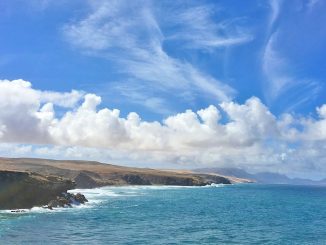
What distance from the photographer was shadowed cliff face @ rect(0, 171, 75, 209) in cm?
10112

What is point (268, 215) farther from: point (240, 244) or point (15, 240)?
point (15, 240)

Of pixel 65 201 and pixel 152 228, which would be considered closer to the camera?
pixel 152 228

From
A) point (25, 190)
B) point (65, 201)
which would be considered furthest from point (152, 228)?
point (65, 201)

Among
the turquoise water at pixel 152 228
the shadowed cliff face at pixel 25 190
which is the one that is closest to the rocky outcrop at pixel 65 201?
the shadowed cliff face at pixel 25 190

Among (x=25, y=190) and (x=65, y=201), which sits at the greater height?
(x=25, y=190)

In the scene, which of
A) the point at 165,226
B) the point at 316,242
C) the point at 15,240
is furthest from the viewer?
the point at 165,226

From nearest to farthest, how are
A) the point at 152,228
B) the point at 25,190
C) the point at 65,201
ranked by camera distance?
1. the point at 152,228
2. the point at 25,190
3. the point at 65,201

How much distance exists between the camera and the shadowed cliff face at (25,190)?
101 meters

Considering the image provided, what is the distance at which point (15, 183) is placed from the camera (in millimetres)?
102625

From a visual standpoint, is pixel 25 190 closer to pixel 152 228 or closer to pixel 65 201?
pixel 65 201

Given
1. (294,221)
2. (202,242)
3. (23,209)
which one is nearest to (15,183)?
(23,209)

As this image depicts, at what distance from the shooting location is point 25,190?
105m

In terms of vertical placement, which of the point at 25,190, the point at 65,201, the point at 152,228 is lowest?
the point at 152,228

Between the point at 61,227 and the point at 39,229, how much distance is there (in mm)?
4071
